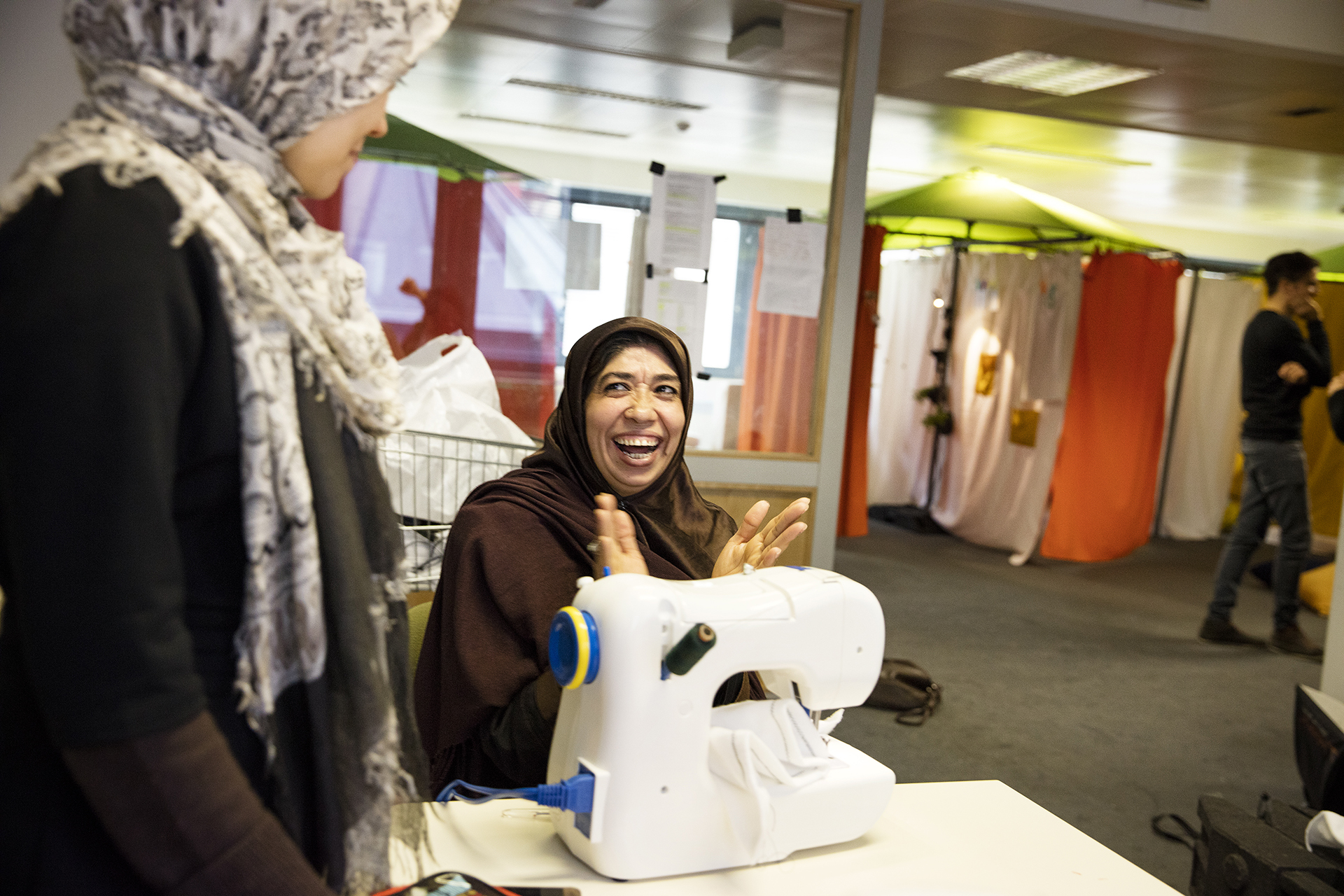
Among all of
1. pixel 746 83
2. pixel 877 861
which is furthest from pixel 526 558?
pixel 746 83

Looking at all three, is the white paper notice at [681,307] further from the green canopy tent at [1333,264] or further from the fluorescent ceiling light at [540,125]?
the green canopy tent at [1333,264]

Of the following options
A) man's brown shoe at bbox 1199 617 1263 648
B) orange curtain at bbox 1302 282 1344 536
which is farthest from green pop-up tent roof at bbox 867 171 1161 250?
man's brown shoe at bbox 1199 617 1263 648

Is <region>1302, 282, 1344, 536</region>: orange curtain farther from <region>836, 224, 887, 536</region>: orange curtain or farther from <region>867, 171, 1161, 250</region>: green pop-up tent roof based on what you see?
<region>836, 224, 887, 536</region>: orange curtain

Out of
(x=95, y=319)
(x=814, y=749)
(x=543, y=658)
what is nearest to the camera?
(x=95, y=319)

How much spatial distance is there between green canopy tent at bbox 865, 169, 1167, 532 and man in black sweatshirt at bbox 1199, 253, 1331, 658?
1.97 meters

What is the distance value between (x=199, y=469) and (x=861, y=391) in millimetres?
5712

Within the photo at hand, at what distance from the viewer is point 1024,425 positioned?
653 cm

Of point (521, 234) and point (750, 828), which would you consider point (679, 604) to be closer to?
point (750, 828)

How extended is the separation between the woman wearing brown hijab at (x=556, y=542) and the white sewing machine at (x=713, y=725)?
0.19m

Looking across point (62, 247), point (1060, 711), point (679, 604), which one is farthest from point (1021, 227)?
point (62, 247)

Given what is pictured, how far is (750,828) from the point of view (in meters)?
1.11

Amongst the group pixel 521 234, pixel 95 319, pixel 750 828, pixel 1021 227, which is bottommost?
pixel 750 828

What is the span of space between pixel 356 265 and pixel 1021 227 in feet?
21.1

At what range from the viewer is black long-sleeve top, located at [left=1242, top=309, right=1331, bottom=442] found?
14.4 feet
